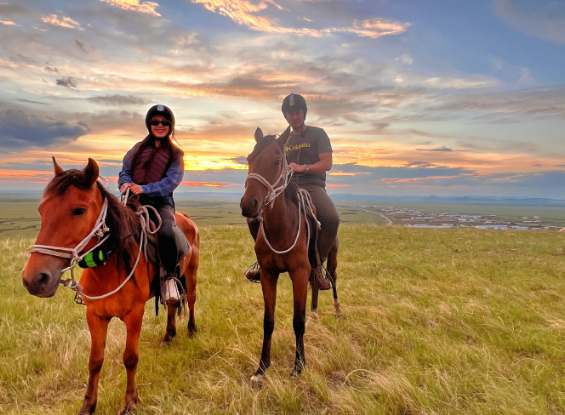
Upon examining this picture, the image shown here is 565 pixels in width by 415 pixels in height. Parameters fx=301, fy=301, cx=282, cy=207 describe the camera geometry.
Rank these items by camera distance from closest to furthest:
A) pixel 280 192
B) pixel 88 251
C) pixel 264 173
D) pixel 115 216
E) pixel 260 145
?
pixel 88 251 < pixel 115 216 < pixel 264 173 < pixel 260 145 < pixel 280 192

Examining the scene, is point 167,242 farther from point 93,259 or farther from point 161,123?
point 161,123

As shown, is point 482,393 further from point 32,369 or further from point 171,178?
point 32,369

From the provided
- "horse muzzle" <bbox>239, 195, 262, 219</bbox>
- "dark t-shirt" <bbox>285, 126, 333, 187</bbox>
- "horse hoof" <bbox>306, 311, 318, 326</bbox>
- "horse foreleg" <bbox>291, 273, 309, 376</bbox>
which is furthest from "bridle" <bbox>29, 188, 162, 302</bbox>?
"horse hoof" <bbox>306, 311, 318, 326</bbox>

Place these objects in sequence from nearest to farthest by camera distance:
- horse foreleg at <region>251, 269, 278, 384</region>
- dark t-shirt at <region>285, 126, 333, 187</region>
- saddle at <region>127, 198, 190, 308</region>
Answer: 1. saddle at <region>127, 198, 190, 308</region>
2. horse foreleg at <region>251, 269, 278, 384</region>
3. dark t-shirt at <region>285, 126, 333, 187</region>

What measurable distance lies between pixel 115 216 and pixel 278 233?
2045mm

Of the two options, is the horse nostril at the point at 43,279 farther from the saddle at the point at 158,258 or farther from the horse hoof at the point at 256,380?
the horse hoof at the point at 256,380

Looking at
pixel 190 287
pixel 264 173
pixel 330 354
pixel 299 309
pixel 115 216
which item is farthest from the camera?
pixel 190 287

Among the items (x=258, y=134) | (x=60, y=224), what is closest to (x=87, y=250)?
(x=60, y=224)

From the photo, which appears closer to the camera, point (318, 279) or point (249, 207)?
point (249, 207)

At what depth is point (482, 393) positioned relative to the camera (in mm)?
3658

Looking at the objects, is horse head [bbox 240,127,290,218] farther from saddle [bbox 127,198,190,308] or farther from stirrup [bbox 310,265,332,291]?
stirrup [bbox 310,265,332,291]

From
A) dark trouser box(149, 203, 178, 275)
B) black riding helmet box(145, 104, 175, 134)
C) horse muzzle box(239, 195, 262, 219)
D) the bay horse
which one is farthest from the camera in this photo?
black riding helmet box(145, 104, 175, 134)

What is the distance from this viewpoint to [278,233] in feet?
14.0

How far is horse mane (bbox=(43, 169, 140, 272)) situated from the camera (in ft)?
9.02
